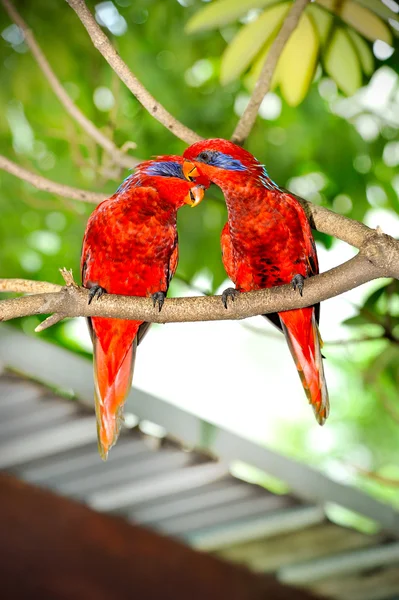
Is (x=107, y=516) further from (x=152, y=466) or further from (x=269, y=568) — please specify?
(x=269, y=568)

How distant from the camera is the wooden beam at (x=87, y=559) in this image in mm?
2664

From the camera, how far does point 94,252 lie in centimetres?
162

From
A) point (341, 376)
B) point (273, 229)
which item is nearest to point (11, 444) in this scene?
point (273, 229)

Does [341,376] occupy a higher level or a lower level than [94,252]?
higher

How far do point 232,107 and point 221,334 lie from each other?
5085 mm

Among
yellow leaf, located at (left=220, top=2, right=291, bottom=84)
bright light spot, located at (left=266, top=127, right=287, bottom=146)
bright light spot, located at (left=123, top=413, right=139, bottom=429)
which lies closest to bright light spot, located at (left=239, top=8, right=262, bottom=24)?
yellow leaf, located at (left=220, top=2, right=291, bottom=84)

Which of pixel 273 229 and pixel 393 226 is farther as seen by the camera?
pixel 393 226

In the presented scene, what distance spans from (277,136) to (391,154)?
1.48ft

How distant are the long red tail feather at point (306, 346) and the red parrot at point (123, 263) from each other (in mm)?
261

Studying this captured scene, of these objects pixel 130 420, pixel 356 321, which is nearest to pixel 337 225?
pixel 356 321

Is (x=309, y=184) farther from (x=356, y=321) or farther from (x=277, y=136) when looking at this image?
(x=356, y=321)

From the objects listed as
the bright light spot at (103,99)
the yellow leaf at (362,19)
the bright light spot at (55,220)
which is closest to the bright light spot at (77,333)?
the bright light spot at (55,220)

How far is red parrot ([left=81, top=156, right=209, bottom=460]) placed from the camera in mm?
1471

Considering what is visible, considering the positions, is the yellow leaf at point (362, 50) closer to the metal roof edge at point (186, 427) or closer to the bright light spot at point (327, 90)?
the bright light spot at point (327, 90)
